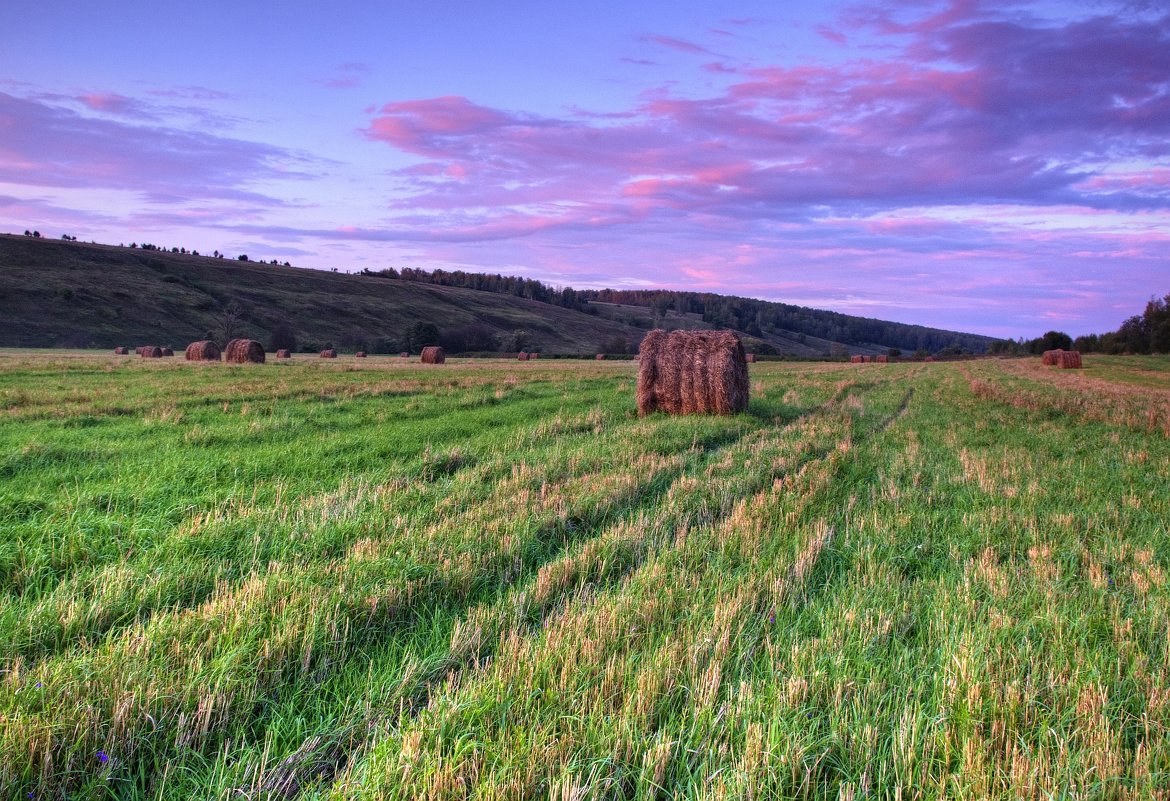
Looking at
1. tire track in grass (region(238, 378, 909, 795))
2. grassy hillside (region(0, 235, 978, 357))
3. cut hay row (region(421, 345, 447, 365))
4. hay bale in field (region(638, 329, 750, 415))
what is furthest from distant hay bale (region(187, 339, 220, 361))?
grassy hillside (region(0, 235, 978, 357))

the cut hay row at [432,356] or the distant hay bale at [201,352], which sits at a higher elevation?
the cut hay row at [432,356]

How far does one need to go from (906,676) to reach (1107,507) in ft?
17.2

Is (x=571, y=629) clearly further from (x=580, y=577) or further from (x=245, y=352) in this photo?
(x=245, y=352)

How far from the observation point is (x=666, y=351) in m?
16.4

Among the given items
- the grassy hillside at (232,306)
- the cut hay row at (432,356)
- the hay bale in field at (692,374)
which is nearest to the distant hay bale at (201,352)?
the cut hay row at (432,356)

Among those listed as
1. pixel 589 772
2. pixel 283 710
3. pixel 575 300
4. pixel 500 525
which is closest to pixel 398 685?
pixel 283 710

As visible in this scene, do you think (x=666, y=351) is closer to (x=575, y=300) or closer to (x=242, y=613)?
(x=242, y=613)

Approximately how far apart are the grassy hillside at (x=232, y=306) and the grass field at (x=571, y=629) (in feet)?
264

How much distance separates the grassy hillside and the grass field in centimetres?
8056

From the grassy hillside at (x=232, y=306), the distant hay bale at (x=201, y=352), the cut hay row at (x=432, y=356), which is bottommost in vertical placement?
the distant hay bale at (x=201, y=352)

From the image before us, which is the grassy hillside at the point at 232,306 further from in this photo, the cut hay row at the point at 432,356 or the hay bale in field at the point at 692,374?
the hay bale in field at the point at 692,374

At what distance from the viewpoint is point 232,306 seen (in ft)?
332

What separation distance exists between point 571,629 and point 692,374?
41.4ft

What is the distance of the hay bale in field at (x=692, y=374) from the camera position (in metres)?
15.7
